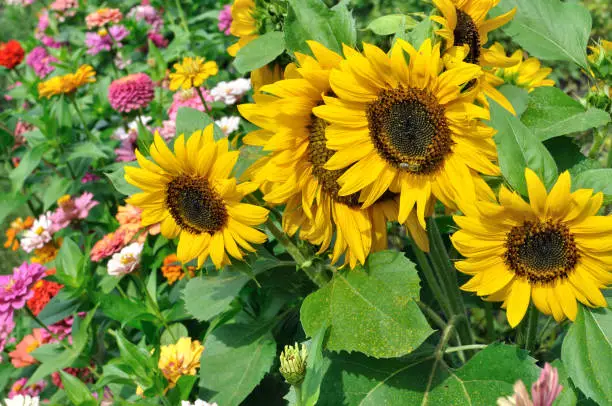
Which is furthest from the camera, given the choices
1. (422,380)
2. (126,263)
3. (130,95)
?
(130,95)

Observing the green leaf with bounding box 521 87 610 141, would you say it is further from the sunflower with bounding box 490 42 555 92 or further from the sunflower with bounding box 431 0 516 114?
the sunflower with bounding box 490 42 555 92

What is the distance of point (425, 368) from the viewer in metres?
1.03

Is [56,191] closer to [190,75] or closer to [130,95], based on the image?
[130,95]

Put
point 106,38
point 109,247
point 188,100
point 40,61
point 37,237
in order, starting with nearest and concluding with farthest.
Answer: point 109,247, point 37,237, point 188,100, point 106,38, point 40,61

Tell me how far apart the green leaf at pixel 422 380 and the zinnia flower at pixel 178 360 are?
1.16ft

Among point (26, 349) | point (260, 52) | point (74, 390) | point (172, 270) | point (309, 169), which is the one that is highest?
point (260, 52)

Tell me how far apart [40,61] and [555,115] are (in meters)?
2.55

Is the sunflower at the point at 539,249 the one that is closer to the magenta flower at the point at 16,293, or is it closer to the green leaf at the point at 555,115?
the green leaf at the point at 555,115

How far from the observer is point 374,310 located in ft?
3.05

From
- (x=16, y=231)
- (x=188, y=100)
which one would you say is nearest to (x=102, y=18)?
(x=188, y=100)

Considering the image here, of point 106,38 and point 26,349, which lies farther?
point 106,38

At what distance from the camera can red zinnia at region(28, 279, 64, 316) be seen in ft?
5.30

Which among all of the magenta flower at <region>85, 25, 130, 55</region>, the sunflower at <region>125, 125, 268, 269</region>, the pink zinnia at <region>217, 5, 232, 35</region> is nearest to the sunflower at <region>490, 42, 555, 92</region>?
the sunflower at <region>125, 125, 268, 269</region>

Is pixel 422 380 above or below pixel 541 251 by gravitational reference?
below
